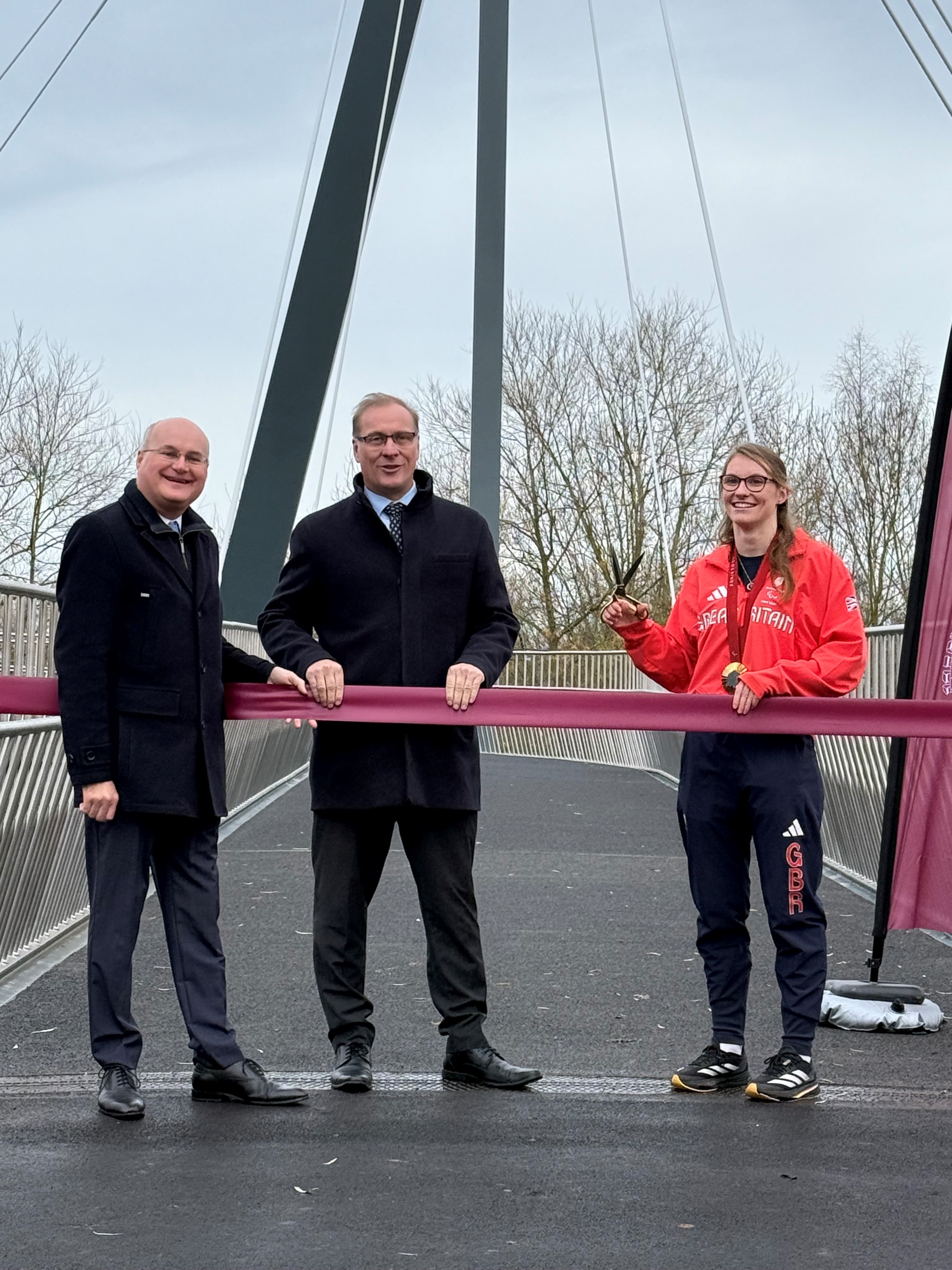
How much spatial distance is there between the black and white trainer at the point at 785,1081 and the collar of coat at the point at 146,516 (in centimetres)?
204

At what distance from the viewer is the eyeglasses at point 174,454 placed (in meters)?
4.36

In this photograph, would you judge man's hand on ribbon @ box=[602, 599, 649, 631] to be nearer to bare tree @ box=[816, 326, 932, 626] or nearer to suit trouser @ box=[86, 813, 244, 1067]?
suit trouser @ box=[86, 813, 244, 1067]

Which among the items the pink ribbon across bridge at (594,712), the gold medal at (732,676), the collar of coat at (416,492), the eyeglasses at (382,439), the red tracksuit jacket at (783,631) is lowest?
Answer: the pink ribbon across bridge at (594,712)

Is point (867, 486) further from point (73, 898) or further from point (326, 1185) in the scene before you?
point (326, 1185)

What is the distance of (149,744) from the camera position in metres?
4.30

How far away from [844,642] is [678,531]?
25323 mm

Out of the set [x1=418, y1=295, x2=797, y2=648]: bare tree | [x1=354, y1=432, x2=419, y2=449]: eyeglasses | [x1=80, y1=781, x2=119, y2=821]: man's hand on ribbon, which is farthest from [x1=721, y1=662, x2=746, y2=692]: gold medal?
[x1=418, y1=295, x2=797, y2=648]: bare tree

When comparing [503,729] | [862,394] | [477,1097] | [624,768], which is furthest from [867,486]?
[477,1097]

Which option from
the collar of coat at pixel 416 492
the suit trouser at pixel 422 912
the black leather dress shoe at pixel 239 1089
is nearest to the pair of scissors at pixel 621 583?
the collar of coat at pixel 416 492

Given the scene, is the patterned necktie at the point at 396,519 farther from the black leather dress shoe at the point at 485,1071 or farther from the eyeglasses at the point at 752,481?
the black leather dress shoe at the point at 485,1071

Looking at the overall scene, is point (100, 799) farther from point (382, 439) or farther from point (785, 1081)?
point (785, 1081)

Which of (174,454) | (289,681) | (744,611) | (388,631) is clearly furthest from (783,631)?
(174,454)

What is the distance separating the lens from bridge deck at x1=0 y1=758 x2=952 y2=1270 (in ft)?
10.8

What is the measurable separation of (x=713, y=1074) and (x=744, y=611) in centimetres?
124
